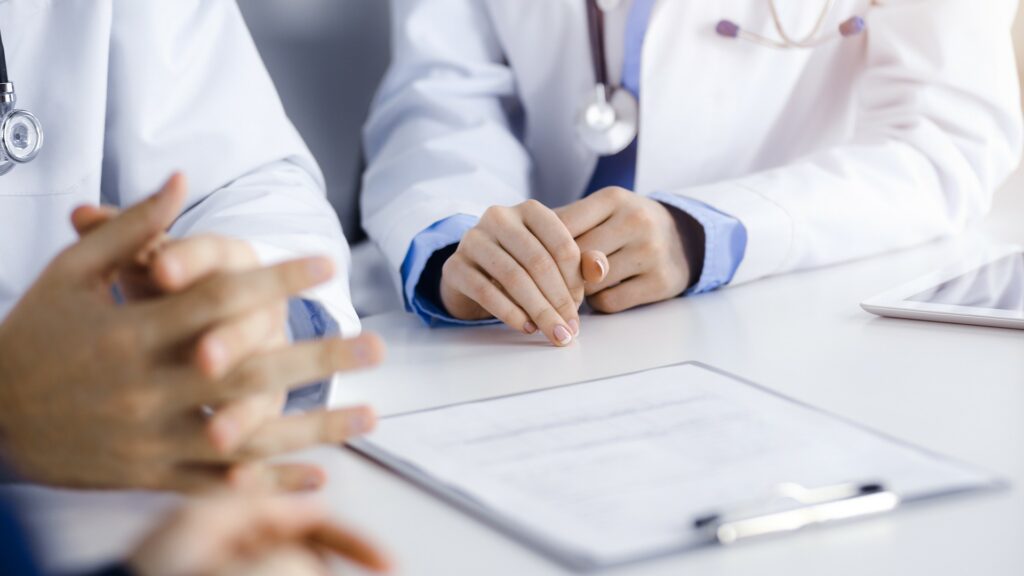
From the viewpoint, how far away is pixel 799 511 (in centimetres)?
45

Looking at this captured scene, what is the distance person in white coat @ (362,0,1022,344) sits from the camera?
0.92 m

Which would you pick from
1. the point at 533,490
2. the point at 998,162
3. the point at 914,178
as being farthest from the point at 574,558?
the point at 998,162

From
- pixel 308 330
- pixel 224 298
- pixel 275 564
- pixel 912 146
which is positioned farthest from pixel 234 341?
pixel 912 146

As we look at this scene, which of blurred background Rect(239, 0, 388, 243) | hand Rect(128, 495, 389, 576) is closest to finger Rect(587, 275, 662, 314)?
hand Rect(128, 495, 389, 576)

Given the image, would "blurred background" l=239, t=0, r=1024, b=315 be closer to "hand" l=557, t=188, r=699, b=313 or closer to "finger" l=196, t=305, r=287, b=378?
"hand" l=557, t=188, r=699, b=313

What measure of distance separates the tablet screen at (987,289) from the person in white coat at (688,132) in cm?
14

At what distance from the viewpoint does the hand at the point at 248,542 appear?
378 mm

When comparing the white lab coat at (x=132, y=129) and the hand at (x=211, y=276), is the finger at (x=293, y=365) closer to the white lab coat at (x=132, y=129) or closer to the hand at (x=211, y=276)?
the hand at (x=211, y=276)

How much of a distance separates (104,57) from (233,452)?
503mm

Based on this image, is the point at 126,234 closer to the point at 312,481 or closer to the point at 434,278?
the point at 312,481

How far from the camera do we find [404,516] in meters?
0.48

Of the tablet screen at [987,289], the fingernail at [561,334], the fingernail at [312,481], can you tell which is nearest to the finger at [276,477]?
the fingernail at [312,481]

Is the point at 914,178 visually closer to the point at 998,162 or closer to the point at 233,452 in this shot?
the point at 998,162

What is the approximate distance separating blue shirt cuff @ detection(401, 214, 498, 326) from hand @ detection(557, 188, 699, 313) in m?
0.09
